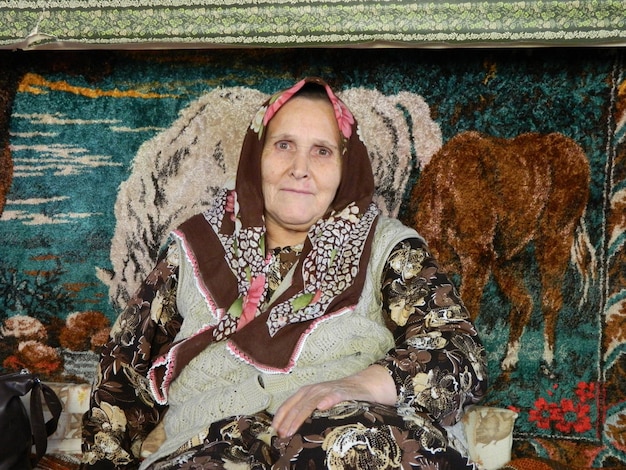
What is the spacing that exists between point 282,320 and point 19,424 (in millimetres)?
802

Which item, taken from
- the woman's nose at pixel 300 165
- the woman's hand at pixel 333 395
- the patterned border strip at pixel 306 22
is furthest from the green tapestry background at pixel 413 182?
the woman's hand at pixel 333 395

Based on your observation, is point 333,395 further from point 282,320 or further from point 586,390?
point 586,390

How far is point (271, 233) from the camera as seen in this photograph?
2.41 m

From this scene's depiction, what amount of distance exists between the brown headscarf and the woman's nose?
0.12m

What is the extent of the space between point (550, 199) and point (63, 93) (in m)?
1.77

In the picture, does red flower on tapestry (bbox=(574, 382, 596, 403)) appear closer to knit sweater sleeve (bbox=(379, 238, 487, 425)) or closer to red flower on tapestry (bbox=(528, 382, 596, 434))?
Result: red flower on tapestry (bbox=(528, 382, 596, 434))

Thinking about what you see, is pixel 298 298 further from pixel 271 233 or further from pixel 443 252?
pixel 443 252

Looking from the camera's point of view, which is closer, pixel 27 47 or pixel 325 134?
pixel 325 134

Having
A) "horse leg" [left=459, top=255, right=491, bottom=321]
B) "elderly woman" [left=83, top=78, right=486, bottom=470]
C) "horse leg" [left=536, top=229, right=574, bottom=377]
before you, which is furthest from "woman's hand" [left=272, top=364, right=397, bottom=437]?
"horse leg" [left=536, top=229, right=574, bottom=377]

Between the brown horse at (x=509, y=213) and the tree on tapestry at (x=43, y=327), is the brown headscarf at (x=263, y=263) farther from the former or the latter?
the tree on tapestry at (x=43, y=327)

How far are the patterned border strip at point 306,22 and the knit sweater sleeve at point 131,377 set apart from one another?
0.66m

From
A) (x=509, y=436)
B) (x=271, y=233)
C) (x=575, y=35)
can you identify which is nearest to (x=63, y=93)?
(x=271, y=233)

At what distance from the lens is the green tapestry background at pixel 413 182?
2717mm

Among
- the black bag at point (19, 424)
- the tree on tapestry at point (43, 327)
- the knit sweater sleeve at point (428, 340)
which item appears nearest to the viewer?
the knit sweater sleeve at point (428, 340)
